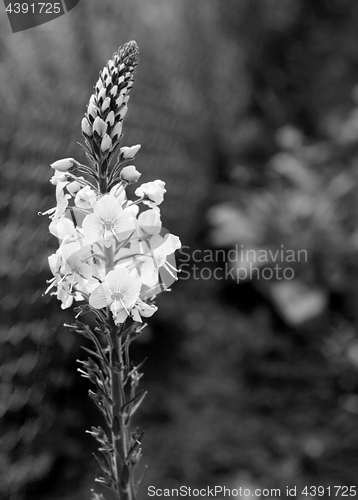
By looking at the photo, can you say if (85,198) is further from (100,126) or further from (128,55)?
(128,55)

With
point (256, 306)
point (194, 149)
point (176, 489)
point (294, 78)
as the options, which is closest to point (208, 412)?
point (176, 489)

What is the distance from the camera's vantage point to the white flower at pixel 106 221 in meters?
0.58

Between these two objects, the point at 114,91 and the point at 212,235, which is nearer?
the point at 114,91

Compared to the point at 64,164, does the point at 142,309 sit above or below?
below

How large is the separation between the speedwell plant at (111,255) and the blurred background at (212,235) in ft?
2.61

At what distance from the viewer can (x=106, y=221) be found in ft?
1.92

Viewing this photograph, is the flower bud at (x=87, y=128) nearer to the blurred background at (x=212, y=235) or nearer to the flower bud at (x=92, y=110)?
the flower bud at (x=92, y=110)

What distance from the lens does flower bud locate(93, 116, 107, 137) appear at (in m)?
0.60

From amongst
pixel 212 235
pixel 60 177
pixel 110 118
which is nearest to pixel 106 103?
pixel 110 118

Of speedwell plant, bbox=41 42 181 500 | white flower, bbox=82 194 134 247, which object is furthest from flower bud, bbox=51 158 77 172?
white flower, bbox=82 194 134 247

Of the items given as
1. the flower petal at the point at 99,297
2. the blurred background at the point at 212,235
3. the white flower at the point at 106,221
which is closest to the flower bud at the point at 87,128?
the white flower at the point at 106,221

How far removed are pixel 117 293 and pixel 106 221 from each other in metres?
0.10

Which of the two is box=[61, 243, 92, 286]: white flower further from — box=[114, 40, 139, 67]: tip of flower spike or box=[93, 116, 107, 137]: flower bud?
box=[114, 40, 139, 67]: tip of flower spike

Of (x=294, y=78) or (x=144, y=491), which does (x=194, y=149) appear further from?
(x=144, y=491)
